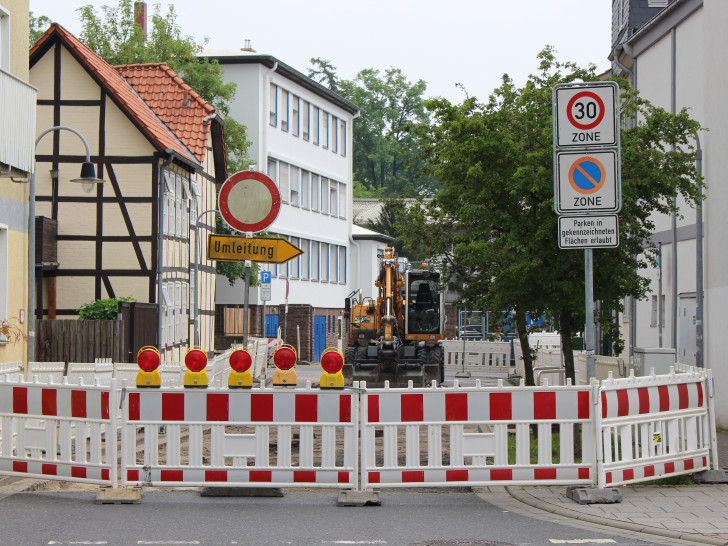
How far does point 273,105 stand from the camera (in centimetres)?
5256

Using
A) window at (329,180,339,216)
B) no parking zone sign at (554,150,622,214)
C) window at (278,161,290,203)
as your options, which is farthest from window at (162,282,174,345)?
window at (329,180,339,216)

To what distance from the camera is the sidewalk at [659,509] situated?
27.6 ft

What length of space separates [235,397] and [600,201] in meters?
3.94

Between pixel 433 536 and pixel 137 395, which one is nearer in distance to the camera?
pixel 433 536

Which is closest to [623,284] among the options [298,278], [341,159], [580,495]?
[580,495]

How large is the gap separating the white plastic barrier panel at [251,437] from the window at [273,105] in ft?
141

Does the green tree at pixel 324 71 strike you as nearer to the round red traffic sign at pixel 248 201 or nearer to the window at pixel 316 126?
the window at pixel 316 126

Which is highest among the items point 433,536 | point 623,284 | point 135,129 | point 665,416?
point 135,129

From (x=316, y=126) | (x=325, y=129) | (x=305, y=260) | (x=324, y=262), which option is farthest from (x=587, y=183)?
(x=325, y=129)

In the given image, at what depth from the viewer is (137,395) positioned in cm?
1022

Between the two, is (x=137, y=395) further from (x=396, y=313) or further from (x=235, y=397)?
(x=396, y=313)

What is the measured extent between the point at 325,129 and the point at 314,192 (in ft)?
13.5

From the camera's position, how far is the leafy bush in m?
28.1

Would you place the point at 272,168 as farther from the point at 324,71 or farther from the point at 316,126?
the point at 324,71
